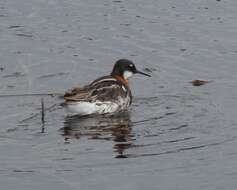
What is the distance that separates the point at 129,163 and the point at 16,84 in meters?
4.55

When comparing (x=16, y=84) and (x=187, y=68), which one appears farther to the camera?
(x=187, y=68)

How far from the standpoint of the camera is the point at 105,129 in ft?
49.6

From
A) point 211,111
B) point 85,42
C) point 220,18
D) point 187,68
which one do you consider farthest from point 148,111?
point 220,18

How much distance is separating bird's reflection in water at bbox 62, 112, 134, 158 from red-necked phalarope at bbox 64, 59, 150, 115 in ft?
0.58

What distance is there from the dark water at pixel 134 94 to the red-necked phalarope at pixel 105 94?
0.87ft

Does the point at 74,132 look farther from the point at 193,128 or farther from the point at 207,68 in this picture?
the point at 207,68

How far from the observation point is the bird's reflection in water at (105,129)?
14273 mm

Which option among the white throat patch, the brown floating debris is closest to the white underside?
the white throat patch

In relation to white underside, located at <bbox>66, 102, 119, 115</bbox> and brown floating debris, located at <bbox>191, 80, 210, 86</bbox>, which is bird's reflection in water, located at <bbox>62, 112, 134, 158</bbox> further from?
brown floating debris, located at <bbox>191, 80, 210, 86</bbox>

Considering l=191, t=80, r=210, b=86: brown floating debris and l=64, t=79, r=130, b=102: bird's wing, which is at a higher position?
l=64, t=79, r=130, b=102: bird's wing

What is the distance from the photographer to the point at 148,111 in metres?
16.1

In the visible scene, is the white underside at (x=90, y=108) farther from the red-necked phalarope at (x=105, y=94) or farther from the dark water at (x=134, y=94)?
the dark water at (x=134, y=94)

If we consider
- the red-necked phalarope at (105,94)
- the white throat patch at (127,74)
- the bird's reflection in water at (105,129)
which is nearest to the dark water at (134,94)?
the bird's reflection in water at (105,129)

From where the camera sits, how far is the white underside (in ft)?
51.7
